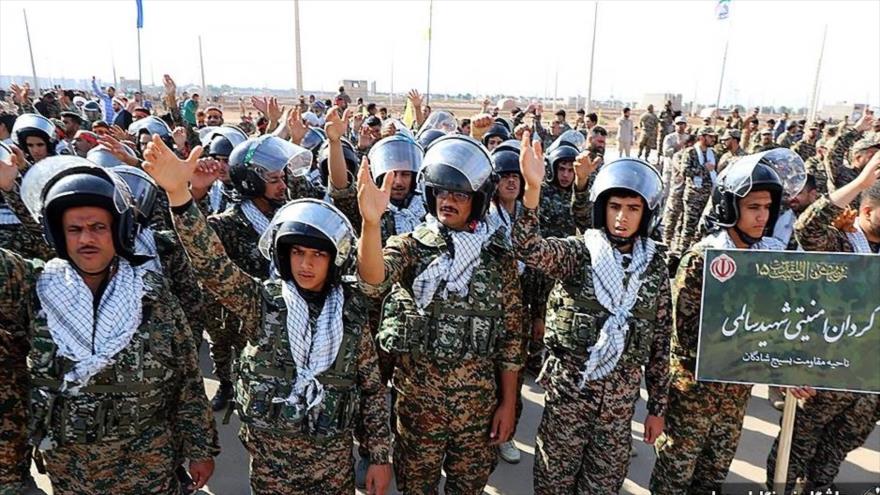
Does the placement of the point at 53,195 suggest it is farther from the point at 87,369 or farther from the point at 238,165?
the point at 238,165

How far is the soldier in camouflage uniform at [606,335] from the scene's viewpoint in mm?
2861

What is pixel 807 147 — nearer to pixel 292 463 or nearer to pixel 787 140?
pixel 787 140

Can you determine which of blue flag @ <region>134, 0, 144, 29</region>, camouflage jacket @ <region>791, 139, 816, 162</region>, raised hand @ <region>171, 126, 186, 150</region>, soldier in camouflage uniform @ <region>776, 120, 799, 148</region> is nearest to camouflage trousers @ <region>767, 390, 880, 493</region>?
raised hand @ <region>171, 126, 186, 150</region>

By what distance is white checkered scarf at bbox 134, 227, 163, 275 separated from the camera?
2756mm

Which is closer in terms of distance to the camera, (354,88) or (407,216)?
(407,216)

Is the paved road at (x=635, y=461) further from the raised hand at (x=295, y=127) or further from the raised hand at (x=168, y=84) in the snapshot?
the raised hand at (x=168, y=84)

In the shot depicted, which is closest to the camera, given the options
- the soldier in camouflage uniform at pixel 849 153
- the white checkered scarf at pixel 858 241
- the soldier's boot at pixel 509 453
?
the white checkered scarf at pixel 858 241

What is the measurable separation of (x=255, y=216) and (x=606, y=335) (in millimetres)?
2342

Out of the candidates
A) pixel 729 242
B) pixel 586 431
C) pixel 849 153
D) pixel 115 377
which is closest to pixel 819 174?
pixel 849 153

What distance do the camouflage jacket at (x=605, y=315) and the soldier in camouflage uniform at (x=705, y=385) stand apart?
0.17 m

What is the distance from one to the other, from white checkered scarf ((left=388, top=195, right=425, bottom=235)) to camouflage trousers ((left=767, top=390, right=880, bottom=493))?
2.79 m

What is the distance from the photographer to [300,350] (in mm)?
2363

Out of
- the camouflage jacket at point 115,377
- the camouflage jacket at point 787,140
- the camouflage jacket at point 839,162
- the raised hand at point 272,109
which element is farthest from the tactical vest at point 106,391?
the camouflage jacket at point 787,140

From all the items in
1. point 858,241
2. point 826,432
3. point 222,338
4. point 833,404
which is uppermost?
point 858,241
